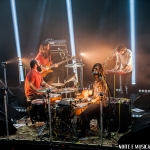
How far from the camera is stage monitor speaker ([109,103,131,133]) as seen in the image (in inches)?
221

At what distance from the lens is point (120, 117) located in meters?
5.64

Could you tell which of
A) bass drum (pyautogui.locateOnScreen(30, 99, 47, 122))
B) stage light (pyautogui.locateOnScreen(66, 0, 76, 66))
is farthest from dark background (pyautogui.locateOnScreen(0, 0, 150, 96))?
bass drum (pyautogui.locateOnScreen(30, 99, 47, 122))

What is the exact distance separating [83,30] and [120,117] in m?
3.87

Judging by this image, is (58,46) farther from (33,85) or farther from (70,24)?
(33,85)

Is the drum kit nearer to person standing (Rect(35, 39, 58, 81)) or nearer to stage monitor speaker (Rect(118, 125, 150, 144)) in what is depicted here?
stage monitor speaker (Rect(118, 125, 150, 144))

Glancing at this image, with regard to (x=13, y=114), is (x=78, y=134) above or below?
below

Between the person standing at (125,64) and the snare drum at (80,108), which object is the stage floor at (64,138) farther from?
the person standing at (125,64)

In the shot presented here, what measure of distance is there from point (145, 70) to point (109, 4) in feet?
8.02

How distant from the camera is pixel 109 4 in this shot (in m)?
8.16

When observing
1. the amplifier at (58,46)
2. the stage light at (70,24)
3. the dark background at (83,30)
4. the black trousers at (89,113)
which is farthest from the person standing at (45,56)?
the black trousers at (89,113)

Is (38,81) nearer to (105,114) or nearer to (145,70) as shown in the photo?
(105,114)

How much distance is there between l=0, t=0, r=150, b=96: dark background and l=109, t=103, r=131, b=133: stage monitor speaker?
2.04 metres

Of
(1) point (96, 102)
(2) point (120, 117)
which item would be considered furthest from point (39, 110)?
(2) point (120, 117)

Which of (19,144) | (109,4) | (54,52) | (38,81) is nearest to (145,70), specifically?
(109,4)
